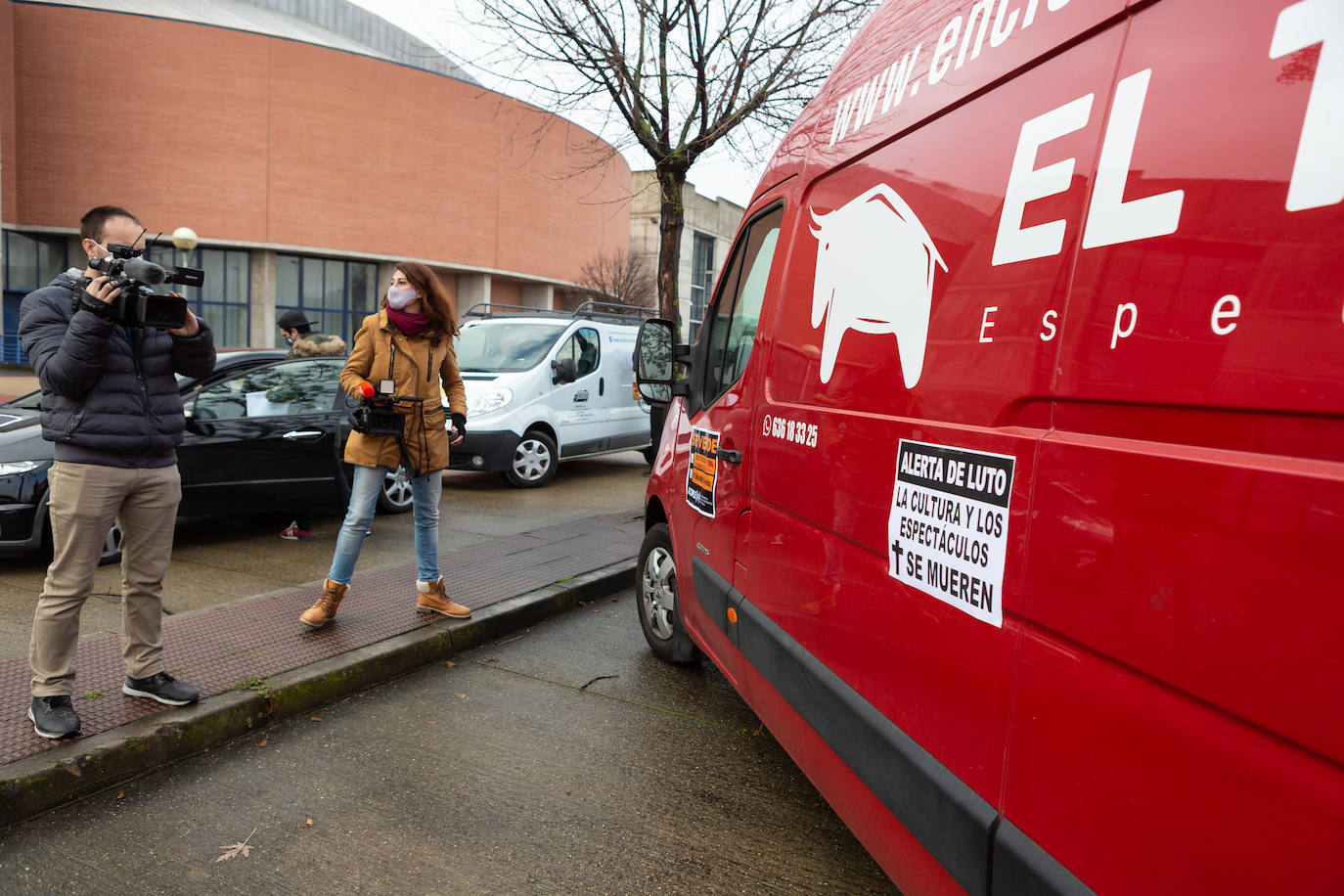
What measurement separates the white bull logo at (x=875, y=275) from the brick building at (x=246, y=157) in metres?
27.3

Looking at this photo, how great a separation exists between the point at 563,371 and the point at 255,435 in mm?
4224

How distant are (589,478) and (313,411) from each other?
15.1 ft

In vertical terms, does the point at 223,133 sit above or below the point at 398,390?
above

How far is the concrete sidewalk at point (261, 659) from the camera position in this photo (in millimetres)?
2975

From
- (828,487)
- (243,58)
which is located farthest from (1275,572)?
(243,58)

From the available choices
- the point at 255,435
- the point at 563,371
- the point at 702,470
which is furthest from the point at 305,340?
the point at 702,470

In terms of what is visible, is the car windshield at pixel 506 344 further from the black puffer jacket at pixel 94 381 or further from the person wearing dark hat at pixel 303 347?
the black puffer jacket at pixel 94 381

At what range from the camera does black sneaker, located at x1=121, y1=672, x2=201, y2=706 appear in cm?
338

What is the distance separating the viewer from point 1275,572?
107 cm

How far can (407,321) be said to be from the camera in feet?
14.3

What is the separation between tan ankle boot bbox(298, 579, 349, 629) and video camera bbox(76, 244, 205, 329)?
1.70 metres

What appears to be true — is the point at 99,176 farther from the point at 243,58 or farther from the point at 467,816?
the point at 467,816

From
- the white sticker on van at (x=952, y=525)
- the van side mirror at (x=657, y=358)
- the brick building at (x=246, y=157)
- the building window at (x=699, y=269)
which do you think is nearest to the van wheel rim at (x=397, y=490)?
the van side mirror at (x=657, y=358)

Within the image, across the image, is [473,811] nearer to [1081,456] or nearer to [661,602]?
[661,602]
